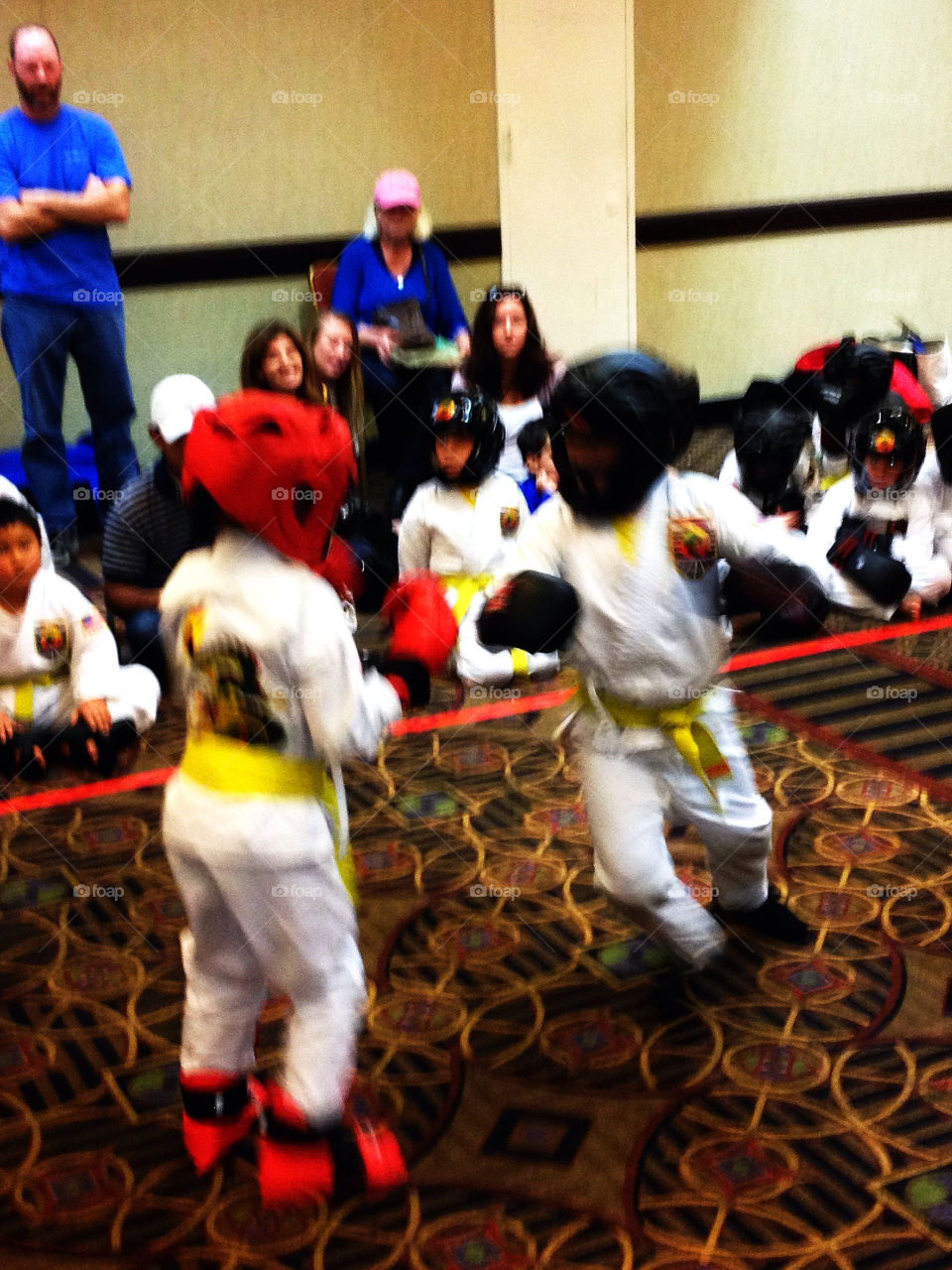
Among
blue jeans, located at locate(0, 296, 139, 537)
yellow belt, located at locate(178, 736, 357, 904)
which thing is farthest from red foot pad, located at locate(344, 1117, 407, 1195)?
blue jeans, located at locate(0, 296, 139, 537)

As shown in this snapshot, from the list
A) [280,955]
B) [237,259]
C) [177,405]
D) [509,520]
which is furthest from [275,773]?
[237,259]

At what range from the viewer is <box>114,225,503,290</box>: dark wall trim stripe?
5.64m

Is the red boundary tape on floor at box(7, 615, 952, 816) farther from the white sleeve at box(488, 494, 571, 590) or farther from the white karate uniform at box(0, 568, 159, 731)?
the white sleeve at box(488, 494, 571, 590)

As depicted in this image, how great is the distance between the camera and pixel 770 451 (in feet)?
13.1

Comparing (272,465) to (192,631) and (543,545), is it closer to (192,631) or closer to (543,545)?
(192,631)

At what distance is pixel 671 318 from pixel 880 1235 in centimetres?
541

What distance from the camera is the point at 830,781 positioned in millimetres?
3090

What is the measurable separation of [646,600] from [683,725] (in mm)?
223

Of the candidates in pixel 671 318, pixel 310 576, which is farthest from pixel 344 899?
pixel 671 318

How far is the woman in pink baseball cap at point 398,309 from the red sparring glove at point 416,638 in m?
2.57

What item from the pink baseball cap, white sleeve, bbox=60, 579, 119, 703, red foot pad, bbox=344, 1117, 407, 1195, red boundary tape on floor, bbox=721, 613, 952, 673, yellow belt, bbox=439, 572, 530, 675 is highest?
the pink baseball cap

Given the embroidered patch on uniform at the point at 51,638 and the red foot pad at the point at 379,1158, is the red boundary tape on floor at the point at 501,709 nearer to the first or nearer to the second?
the embroidered patch on uniform at the point at 51,638

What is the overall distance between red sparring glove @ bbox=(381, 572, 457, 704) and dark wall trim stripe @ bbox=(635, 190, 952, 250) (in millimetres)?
4782

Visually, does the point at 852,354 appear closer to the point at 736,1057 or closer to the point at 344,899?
the point at 736,1057
